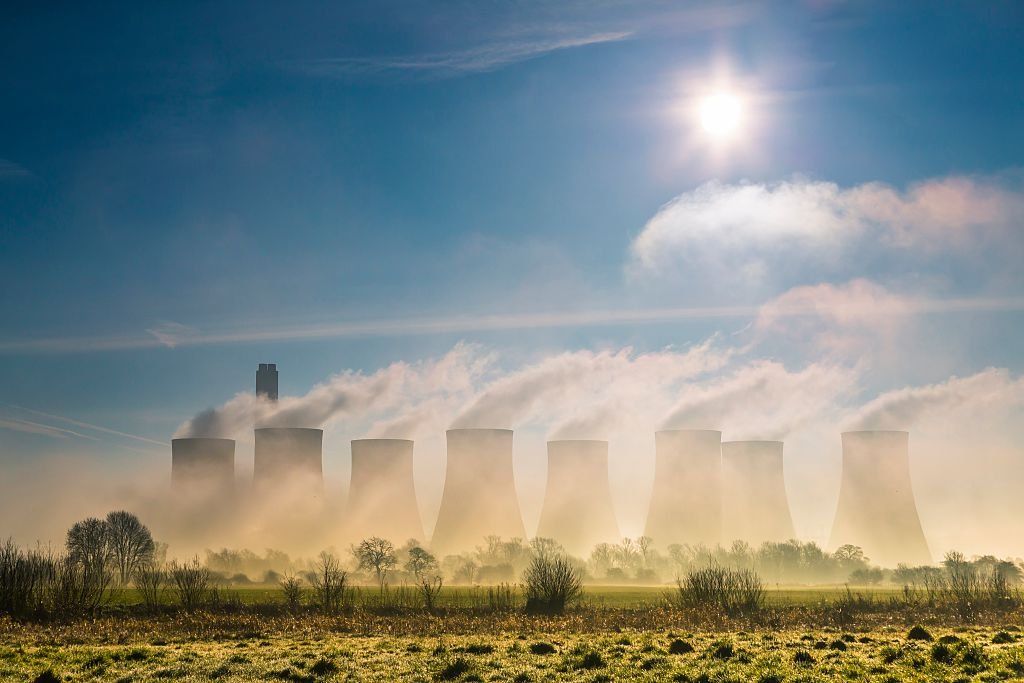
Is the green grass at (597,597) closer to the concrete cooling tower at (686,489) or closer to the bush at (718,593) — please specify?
the bush at (718,593)

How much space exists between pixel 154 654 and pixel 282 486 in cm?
4352

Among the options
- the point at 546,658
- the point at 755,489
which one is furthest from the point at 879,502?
the point at 546,658

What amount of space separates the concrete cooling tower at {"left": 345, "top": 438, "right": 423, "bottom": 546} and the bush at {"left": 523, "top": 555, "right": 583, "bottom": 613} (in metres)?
29.9

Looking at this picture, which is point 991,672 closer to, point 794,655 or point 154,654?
point 794,655

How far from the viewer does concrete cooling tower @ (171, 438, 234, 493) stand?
5566 centimetres

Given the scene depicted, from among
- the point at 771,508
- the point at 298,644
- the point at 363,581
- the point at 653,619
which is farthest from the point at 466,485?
the point at 298,644

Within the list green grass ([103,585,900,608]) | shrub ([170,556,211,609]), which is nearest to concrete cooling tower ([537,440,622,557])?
green grass ([103,585,900,608])

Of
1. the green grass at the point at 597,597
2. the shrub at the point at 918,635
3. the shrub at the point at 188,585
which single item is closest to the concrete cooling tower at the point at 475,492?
the green grass at the point at 597,597

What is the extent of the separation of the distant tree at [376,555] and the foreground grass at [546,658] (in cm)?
4229

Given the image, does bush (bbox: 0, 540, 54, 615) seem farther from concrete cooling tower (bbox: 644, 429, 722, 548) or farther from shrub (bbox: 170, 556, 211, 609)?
concrete cooling tower (bbox: 644, 429, 722, 548)

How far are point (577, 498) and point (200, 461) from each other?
23596 millimetres

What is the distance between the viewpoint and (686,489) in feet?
203

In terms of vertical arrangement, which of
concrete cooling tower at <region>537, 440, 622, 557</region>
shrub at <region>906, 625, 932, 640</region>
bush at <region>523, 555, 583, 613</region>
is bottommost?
shrub at <region>906, 625, 932, 640</region>

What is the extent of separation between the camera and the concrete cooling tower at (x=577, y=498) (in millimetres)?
59250
